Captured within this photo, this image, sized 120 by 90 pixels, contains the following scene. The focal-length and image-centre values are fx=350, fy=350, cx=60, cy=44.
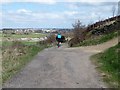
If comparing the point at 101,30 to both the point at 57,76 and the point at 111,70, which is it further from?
the point at 57,76

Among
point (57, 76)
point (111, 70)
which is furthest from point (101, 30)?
point (57, 76)

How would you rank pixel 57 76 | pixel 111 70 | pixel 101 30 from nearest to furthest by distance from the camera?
1. pixel 57 76
2. pixel 111 70
3. pixel 101 30

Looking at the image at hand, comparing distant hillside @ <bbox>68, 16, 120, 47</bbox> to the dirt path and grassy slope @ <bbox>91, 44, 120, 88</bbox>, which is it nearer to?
grassy slope @ <bbox>91, 44, 120, 88</bbox>

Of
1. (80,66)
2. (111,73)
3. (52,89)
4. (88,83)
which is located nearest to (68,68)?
(80,66)

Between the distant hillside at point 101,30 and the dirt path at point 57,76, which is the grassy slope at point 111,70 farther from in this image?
the distant hillside at point 101,30

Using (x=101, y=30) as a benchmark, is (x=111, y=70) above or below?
below

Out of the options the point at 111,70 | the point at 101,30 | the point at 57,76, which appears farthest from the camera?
the point at 101,30

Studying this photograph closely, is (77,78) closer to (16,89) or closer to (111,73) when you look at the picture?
(111,73)

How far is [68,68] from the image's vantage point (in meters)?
14.2

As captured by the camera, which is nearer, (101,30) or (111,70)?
(111,70)

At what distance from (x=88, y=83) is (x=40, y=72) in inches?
113

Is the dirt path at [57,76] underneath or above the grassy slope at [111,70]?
underneath

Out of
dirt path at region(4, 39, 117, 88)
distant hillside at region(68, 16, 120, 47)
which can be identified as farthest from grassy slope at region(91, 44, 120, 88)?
distant hillside at region(68, 16, 120, 47)

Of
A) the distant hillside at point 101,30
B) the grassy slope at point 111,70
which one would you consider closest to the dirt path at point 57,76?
the grassy slope at point 111,70
